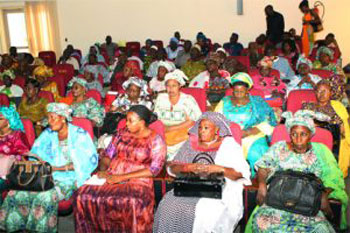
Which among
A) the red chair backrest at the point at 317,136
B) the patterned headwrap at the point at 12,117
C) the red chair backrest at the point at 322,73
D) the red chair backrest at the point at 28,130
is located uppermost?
the red chair backrest at the point at 322,73

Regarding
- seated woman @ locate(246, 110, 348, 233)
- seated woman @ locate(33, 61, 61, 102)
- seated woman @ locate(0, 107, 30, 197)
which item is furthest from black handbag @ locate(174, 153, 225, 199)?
seated woman @ locate(33, 61, 61, 102)

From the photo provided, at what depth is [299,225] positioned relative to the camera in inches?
121

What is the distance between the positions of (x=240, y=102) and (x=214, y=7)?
924cm

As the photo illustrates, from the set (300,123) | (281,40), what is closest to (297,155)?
(300,123)

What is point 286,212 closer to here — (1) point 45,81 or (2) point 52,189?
(2) point 52,189

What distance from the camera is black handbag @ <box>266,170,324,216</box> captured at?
3088 millimetres

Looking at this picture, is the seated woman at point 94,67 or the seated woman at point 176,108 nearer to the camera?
the seated woman at point 176,108

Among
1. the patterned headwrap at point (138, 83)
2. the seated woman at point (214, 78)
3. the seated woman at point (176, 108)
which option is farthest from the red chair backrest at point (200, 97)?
the seated woman at point (214, 78)

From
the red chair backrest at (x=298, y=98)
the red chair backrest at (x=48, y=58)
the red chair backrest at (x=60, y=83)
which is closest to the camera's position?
the red chair backrest at (x=298, y=98)

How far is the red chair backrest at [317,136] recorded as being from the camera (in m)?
3.70

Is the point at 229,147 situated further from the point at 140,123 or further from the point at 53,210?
the point at 53,210

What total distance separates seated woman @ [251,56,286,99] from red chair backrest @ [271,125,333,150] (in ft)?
6.78

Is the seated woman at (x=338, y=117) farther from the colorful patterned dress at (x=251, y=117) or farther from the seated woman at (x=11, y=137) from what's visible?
the seated woman at (x=11, y=137)

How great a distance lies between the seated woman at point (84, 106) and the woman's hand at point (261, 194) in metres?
2.57
